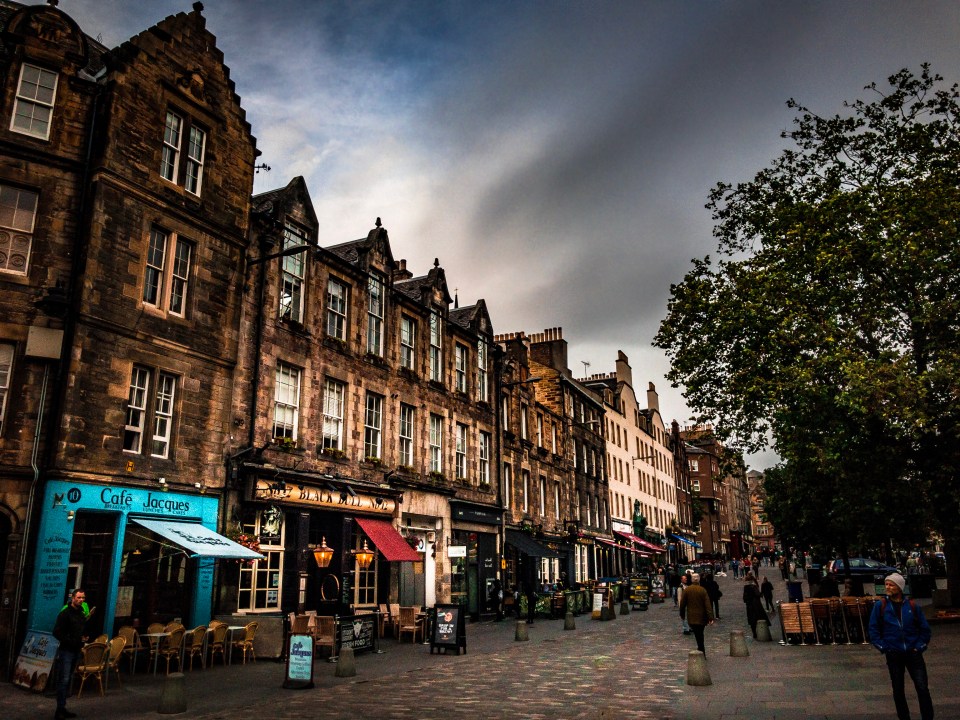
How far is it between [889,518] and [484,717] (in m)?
16.6

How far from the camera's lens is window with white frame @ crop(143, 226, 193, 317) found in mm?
17406

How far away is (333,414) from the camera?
73.8 ft

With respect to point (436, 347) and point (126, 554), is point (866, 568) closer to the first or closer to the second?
point (436, 347)

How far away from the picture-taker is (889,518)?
21.8 metres

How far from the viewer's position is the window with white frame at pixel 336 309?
2300cm

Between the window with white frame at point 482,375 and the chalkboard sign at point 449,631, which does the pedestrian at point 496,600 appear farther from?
the chalkboard sign at point 449,631

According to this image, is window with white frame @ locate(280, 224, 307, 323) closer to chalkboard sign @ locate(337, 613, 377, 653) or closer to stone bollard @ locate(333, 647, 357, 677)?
chalkboard sign @ locate(337, 613, 377, 653)

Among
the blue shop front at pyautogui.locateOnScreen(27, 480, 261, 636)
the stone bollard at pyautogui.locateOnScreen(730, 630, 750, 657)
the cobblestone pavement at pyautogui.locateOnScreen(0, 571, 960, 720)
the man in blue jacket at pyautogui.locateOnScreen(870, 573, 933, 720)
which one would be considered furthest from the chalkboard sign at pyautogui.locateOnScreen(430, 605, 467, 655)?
the man in blue jacket at pyautogui.locateOnScreen(870, 573, 933, 720)

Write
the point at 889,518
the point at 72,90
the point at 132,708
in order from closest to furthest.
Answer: the point at 132,708
the point at 72,90
the point at 889,518

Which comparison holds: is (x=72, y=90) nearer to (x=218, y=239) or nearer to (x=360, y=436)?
(x=218, y=239)

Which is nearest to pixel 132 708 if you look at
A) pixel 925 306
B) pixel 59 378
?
pixel 59 378

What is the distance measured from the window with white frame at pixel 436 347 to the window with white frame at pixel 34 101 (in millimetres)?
14645

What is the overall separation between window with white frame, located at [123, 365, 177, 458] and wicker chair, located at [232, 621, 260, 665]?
170 inches

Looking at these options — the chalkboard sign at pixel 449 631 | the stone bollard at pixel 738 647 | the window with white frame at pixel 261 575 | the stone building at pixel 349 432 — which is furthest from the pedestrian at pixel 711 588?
the window with white frame at pixel 261 575
